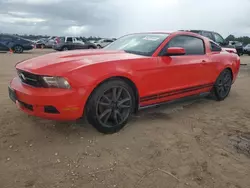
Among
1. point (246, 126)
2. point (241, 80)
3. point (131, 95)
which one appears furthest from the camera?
point (241, 80)

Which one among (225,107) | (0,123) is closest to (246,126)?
(225,107)

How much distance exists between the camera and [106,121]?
3.66 m

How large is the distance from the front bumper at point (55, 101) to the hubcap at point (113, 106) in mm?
297

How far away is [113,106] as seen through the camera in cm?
369

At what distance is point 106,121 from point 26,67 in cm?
127

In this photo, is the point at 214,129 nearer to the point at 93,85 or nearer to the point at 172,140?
the point at 172,140

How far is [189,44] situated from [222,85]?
55.4 inches

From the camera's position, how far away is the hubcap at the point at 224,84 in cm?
571

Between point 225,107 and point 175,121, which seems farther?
point 225,107

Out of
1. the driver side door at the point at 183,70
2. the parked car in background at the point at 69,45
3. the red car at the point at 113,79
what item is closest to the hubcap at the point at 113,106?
the red car at the point at 113,79

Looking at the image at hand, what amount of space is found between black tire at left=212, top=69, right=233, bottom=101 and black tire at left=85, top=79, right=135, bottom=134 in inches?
97.1

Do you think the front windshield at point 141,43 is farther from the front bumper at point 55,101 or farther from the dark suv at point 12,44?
the dark suv at point 12,44

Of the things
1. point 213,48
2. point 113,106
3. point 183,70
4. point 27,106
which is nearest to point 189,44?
point 183,70

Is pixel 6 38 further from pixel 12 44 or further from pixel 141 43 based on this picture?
pixel 141 43
